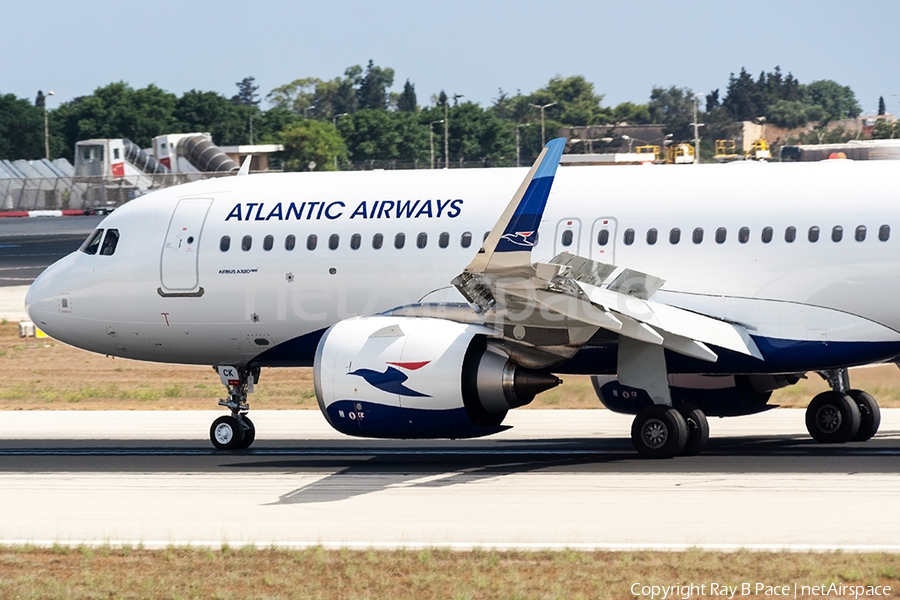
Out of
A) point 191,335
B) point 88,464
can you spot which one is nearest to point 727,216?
point 191,335

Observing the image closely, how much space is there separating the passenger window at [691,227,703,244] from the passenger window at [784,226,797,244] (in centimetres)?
110

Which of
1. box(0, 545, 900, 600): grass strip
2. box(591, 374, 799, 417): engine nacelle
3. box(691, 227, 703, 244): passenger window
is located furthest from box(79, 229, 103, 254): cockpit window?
box(0, 545, 900, 600): grass strip

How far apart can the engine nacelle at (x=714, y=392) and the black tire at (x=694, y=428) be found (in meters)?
1.72

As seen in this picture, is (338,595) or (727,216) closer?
(338,595)

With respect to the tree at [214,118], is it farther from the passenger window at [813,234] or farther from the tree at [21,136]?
the passenger window at [813,234]

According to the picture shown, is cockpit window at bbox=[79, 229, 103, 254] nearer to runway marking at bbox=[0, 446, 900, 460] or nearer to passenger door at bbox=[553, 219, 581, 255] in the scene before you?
runway marking at bbox=[0, 446, 900, 460]

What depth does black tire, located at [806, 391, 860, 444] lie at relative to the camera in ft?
65.3

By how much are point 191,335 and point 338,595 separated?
10.5 m

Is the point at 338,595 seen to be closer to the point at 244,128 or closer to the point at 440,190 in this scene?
the point at 440,190

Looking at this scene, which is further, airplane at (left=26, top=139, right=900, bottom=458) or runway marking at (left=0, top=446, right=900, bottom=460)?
runway marking at (left=0, top=446, right=900, bottom=460)

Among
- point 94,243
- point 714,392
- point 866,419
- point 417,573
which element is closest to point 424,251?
point 714,392

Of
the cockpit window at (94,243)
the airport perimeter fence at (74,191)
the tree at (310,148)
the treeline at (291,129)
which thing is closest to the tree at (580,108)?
the treeline at (291,129)

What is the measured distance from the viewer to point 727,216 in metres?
18.4
